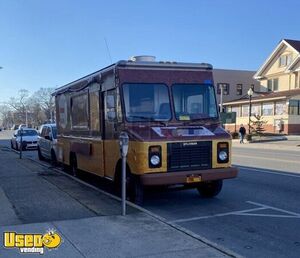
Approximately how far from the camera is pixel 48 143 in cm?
1720

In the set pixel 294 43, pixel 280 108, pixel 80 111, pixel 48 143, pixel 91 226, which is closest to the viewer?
pixel 91 226

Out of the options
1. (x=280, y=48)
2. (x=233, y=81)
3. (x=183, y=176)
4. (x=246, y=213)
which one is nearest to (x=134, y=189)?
(x=183, y=176)

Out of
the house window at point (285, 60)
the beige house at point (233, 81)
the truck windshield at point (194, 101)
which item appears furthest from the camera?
the beige house at point (233, 81)

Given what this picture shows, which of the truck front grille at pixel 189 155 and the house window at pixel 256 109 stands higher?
the house window at pixel 256 109

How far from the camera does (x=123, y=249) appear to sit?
550cm

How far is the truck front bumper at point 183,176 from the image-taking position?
7992 mm

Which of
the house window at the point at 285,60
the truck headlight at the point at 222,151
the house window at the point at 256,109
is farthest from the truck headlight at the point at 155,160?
the house window at the point at 285,60

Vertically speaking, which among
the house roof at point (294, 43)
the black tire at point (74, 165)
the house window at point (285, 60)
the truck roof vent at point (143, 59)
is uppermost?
the house roof at point (294, 43)

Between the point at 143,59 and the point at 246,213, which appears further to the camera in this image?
the point at 143,59

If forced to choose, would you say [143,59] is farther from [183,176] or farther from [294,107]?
[294,107]

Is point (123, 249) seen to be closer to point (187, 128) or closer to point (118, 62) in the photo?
point (187, 128)

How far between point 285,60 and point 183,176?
48.5 metres

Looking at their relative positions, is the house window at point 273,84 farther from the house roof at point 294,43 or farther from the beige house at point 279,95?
the house roof at point 294,43

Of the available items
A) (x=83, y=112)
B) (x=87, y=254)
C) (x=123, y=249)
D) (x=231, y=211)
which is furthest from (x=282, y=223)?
(x=83, y=112)
